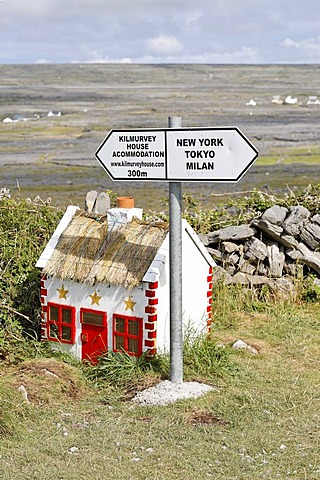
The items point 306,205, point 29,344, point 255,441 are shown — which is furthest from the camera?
point 306,205

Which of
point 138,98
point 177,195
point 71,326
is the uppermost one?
point 138,98

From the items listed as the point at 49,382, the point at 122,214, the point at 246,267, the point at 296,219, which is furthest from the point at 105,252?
the point at 296,219

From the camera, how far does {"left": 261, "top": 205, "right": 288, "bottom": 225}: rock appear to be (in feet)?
33.4

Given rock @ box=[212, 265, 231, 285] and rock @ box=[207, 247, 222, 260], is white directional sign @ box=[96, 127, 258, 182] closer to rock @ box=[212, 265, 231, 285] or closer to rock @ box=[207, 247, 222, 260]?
rock @ box=[212, 265, 231, 285]

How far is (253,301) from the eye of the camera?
9664mm

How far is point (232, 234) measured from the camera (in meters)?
10.2

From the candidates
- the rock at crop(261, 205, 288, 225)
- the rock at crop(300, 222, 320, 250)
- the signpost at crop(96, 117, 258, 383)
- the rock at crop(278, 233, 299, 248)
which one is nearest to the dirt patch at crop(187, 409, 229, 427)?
the signpost at crop(96, 117, 258, 383)

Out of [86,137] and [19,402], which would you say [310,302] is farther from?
[86,137]

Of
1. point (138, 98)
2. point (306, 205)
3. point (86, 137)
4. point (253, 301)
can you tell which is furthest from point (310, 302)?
point (138, 98)

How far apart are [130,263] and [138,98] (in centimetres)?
6845

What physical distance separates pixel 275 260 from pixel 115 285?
338 centimetres

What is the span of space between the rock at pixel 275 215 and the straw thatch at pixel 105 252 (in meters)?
2.88

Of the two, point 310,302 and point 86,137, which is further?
point 86,137

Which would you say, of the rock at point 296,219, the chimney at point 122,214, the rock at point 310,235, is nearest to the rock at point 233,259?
the rock at point 296,219
